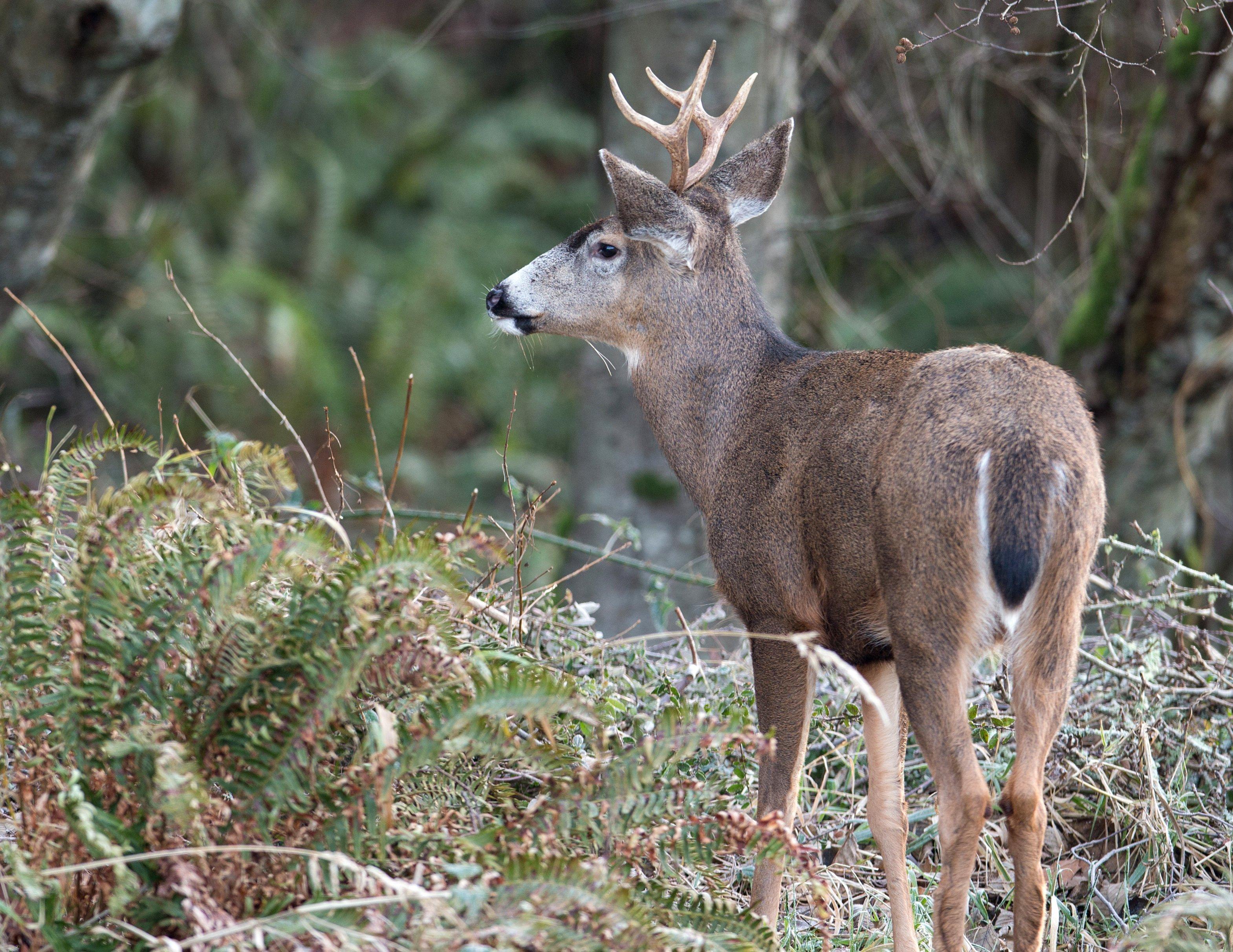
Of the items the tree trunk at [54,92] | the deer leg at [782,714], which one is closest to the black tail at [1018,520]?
the deer leg at [782,714]

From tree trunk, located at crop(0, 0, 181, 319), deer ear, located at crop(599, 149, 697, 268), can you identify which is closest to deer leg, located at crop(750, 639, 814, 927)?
deer ear, located at crop(599, 149, 697, 268)

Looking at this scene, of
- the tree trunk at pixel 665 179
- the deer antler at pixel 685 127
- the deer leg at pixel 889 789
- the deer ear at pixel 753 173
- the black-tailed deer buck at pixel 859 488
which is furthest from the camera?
the tree trunk at pixel 665 179

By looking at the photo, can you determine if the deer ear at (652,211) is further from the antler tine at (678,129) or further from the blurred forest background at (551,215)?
the blurred forest background at (551,215)

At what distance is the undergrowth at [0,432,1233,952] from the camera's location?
8.61ft

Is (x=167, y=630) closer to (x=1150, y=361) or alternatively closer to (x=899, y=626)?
(x=899, y=626)

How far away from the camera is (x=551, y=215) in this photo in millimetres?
18438

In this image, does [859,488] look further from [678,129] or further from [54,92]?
[54,92]

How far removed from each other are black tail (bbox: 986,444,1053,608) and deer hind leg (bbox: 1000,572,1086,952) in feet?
0.43

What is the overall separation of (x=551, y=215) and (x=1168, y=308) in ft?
41.2

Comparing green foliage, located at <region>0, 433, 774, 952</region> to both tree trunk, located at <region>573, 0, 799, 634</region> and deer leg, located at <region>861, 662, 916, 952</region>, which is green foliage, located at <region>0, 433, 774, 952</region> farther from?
tree trunk, located at <region>573, 0, 799, 634</region>

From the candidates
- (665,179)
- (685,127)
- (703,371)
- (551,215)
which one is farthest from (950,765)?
(551,215)

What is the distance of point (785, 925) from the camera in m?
3.71

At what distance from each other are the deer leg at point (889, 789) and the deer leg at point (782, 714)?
0.66ft

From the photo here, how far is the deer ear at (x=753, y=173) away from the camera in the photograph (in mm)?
4625
